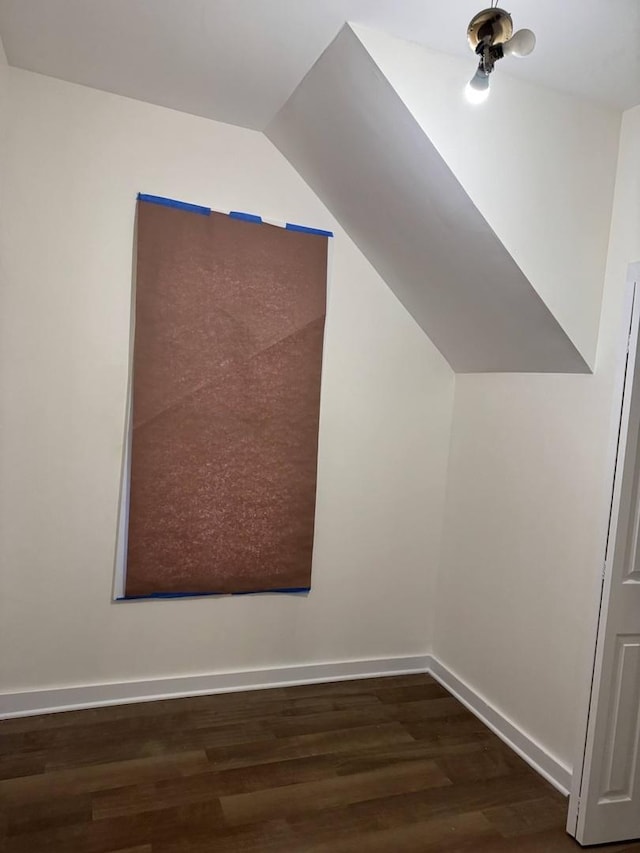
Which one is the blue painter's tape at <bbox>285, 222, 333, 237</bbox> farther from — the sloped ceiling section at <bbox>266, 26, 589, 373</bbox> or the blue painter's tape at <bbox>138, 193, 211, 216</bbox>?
the blue painter's tape at <bbox>138, 193, 211, 216</bbox>

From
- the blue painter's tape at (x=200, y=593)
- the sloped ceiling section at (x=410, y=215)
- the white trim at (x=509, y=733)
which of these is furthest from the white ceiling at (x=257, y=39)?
the white trim at (x=509, y=733)

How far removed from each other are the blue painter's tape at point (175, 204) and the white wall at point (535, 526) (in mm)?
1649

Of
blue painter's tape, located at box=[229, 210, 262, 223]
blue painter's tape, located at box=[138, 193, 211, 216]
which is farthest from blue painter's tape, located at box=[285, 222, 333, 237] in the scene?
blue painter's tape, located at box=[138, 193, 211, 216]

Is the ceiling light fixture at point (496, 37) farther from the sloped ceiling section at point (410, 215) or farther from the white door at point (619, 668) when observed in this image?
the white door at point (619, 668)

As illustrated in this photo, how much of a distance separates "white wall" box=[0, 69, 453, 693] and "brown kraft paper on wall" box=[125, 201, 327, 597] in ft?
0.33

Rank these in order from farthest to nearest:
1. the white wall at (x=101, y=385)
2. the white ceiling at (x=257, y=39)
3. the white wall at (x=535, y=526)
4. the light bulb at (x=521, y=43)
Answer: the white wall at (x=101, y=385) < the white wall at (x=535, y=526) < the white ceiling at (x=257, y=39) < the light bulb at (x=521, y=43)

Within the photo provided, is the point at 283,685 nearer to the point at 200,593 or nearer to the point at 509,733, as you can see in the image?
the point at 200,593

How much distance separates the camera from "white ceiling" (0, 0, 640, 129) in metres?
1.95

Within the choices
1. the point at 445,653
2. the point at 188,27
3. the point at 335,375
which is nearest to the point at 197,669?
the point at 445,653

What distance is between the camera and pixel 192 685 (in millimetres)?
3018

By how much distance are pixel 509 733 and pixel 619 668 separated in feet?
2.80

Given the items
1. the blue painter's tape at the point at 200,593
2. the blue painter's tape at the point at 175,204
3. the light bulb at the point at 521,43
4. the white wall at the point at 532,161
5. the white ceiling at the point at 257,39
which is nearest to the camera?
the light bulb at the point at 521,43

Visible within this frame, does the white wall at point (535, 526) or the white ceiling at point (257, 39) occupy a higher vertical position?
the white ceiling at point (257, 39)

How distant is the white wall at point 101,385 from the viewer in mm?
2658
